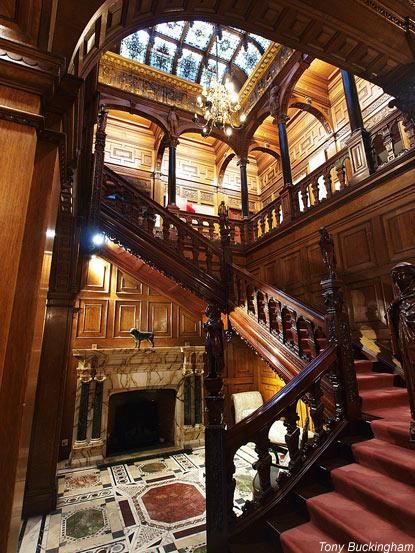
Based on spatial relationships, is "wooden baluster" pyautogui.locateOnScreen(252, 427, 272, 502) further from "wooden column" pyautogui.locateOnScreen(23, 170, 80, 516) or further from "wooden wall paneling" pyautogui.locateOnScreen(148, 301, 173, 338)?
"wooden wall paneling" pyautogui.locateOnScreen(148, 301, 173, 338)

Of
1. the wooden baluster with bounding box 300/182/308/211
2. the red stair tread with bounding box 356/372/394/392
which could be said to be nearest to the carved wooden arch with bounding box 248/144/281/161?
the wooden baluster with bounding box 300/182/308/211

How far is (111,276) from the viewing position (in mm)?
6043

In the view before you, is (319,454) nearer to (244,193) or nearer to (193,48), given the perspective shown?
(244,193)

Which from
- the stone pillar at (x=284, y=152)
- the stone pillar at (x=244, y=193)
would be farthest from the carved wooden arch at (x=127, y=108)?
the stone pillar at (x=284, y=152)

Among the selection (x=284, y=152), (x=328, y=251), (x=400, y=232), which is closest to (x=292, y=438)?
(x=328, y=251)

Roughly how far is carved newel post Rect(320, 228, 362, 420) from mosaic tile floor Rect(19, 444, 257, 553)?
1.77 m

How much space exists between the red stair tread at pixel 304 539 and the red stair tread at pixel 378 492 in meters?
0.33

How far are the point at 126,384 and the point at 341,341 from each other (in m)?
4.55

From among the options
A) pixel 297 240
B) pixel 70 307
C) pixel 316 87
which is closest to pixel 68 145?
pixel 70 307

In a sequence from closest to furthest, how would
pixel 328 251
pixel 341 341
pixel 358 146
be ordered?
pixel 341 341, pixel 328 251, pixel 358 146

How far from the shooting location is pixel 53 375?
3.53 metres

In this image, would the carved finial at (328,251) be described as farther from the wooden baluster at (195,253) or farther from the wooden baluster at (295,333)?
the wooden baluster at (195,253)

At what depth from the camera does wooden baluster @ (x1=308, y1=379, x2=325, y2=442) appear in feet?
7.90

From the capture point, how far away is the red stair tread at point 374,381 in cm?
295
